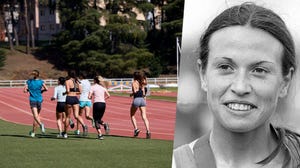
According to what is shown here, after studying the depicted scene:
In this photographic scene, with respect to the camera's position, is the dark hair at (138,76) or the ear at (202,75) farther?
the dark hair at (138,76)

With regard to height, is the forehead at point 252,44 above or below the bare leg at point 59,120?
above

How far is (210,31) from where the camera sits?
4059 mm

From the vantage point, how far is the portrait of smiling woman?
392 centimetres

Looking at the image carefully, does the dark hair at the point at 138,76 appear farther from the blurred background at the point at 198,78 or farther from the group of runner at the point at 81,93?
the blurred background at the point at 198,78

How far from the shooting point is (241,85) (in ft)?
12.8

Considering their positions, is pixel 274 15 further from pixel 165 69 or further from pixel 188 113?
pixel 165 69

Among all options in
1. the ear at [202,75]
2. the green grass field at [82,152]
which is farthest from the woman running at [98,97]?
the ear at [202,75]

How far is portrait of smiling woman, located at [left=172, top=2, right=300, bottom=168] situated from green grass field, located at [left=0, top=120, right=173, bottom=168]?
6666 millimetres

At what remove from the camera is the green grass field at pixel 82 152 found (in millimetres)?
10984

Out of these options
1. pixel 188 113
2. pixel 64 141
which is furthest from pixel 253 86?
pixel 64 141

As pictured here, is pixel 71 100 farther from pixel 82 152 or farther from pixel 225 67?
pixel 225 67

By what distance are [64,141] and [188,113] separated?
35.8 ft

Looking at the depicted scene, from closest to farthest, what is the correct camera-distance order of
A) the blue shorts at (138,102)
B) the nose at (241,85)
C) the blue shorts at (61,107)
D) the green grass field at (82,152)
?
the nose at (241,85), the green grass field at (82,152), the blue shorts at (138,102), the blue shorts at (61,107)

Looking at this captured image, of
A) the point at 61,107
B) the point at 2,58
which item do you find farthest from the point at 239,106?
the point at 2,58
